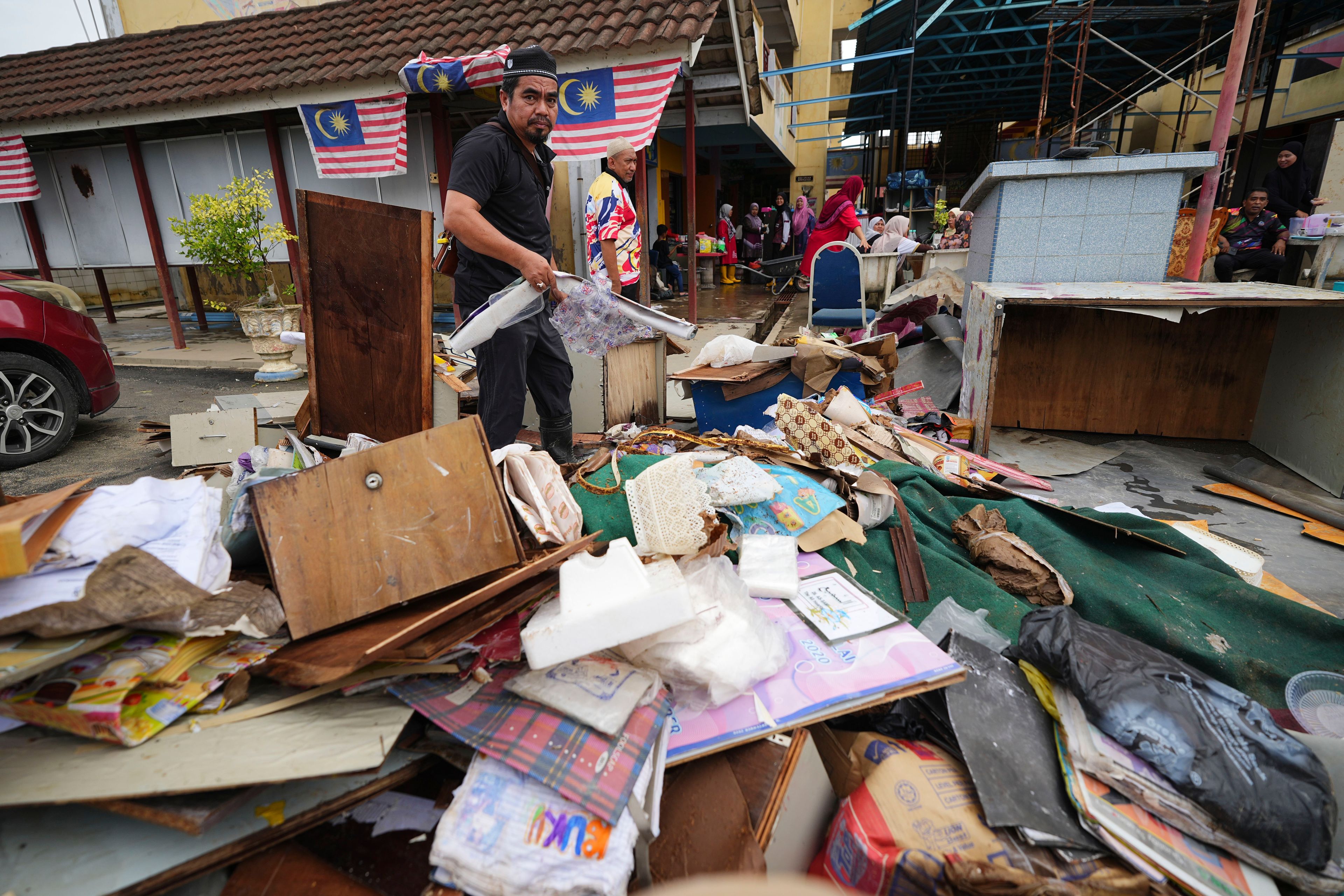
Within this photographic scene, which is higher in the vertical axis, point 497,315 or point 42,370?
point 497,315

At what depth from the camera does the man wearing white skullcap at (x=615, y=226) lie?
4637 millimetres

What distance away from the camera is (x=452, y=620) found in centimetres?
156

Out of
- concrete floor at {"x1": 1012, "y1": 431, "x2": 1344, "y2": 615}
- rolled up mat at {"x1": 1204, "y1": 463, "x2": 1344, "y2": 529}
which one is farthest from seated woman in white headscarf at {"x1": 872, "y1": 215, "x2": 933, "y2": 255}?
rolled up mat at {"x1": 1204, "y1": 463, "x2": 1344, "y2": 529}

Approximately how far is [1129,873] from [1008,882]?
30cm

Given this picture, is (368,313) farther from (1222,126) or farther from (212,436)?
(1222,126)

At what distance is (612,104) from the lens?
20.0ft

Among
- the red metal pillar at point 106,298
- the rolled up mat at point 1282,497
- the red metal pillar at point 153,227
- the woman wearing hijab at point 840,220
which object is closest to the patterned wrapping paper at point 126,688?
the rolled up mat at point 1282,497

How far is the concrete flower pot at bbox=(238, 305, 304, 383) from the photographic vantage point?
6535mm

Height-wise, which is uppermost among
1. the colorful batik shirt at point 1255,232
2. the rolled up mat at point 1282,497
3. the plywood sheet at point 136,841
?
the colorful batik shirt at point 1255,232

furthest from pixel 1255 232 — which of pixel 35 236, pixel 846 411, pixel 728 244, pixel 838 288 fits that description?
pixel 35 236

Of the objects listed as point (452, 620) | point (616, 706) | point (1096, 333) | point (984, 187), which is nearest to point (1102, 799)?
point (616, 706)

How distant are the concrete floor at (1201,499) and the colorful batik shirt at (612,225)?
3.25 meters

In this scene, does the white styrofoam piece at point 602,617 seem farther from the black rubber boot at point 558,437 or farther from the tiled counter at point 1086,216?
the tiled counter at point 1086,216

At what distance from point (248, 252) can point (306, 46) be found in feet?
9.74
